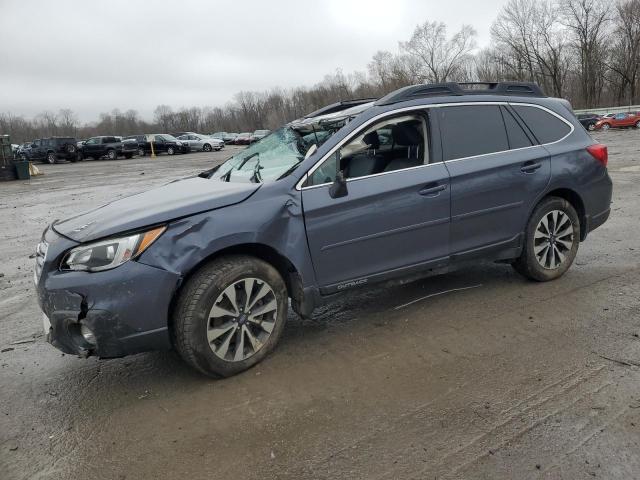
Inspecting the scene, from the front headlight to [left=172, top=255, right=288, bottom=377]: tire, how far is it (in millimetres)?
378

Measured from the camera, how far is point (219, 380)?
351 cm

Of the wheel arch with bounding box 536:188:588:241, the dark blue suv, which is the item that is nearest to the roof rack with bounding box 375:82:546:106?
the dark blue suv

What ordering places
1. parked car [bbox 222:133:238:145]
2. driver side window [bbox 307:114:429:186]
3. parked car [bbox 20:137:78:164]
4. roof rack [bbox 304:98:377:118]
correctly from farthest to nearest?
1. parked car [bbox 222:133:238:145]
2. parked car [bbox 20:137:78:164]
3. roof rack [bbox 304:98:377:118]
4. driver side window [bbox 307:114:429:186]

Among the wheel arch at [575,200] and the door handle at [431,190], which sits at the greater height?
the door handle at [431,190]

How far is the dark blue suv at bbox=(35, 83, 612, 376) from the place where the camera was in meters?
3.19

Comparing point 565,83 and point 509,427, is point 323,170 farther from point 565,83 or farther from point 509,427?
point 565,83

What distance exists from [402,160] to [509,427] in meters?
2.20

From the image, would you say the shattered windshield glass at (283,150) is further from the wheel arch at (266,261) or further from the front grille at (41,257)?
the front grille at (41,257)

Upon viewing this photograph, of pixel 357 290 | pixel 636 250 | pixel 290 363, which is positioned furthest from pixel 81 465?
pixel 636 250

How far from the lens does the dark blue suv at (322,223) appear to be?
3.19m

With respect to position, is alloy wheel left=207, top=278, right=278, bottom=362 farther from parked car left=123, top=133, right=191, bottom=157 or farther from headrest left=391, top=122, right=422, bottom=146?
parked car left=123, top=133, right=191, bottom=157

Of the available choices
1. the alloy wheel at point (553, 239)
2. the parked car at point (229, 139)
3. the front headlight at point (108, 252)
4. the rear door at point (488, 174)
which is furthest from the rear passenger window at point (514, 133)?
the parked car at point (229, 139)

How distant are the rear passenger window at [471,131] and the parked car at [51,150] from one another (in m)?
40.8

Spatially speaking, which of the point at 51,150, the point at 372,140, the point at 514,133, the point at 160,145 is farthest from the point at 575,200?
the point at 160,145
